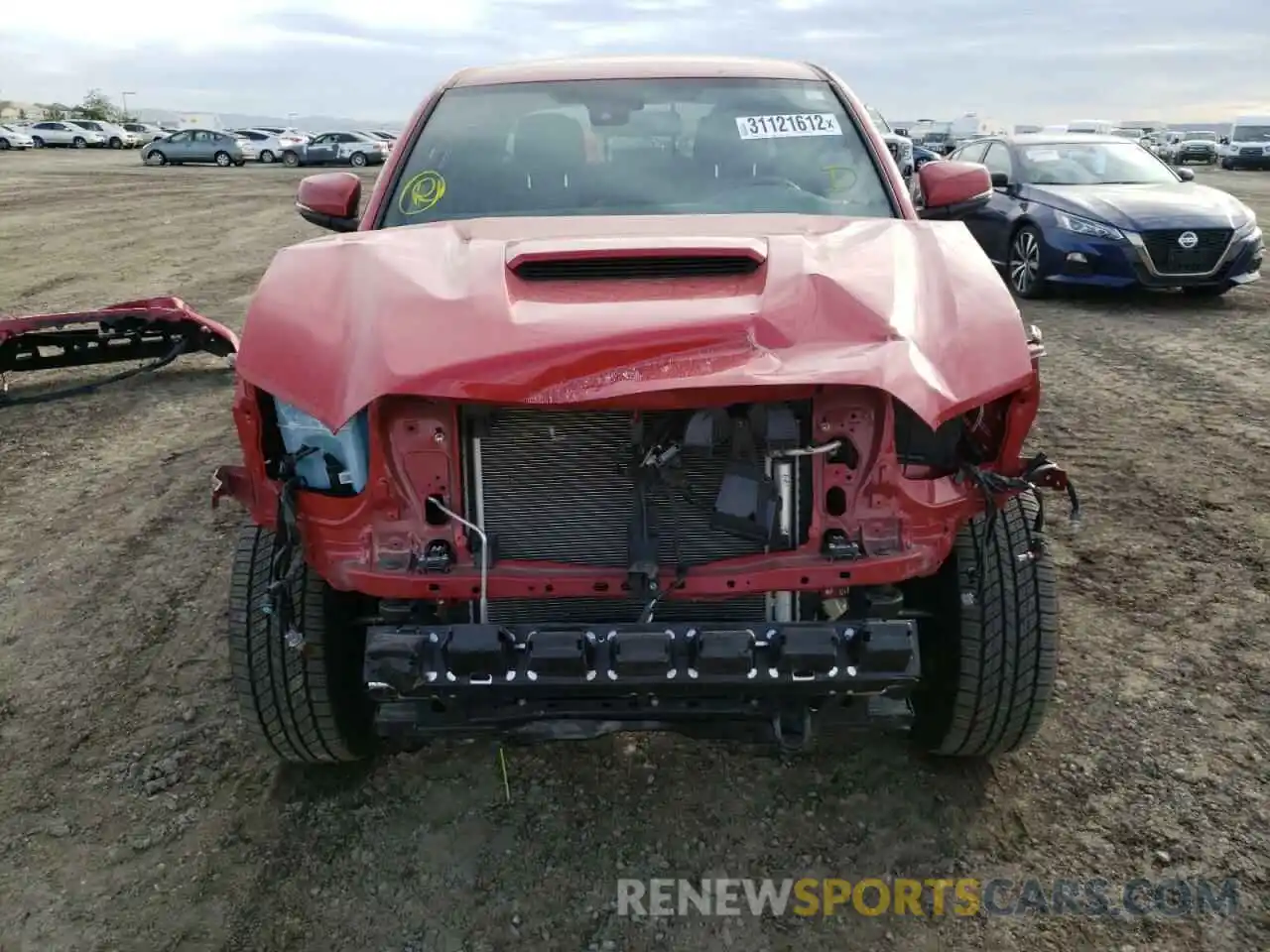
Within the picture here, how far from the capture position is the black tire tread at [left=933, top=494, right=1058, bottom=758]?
2500mm

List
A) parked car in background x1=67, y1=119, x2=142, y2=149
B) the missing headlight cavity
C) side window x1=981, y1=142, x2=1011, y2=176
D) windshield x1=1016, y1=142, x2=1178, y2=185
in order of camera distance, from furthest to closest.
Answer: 1. parked car in background x1=67, y1=119, x2=142, y2=149
2. side window x1=981, y1=142, x2=1011, y2=176
3. windshield x1=1016, y1=142, x2=1178, y2=185
4. the missing headlight cavity

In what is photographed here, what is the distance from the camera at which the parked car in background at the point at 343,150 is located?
120 feet

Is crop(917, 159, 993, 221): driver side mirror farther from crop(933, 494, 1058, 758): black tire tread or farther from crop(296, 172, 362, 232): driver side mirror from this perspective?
crop(296, 172, 362, 232): driver side mirror

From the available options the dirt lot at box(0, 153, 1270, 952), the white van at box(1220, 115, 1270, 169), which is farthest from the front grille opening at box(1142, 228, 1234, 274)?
the white van at box(1220, 115, 1270, 169)

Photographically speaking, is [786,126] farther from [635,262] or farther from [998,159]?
[998,159]

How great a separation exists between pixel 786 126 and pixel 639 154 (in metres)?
0.54

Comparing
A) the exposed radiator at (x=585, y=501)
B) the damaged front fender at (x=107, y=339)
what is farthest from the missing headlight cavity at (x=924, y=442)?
the damaged front fender at (x=107, y=339)

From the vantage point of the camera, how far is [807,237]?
2656 millimetres

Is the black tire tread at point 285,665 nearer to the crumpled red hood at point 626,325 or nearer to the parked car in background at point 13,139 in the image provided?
the crumpled red hood at point 626,325

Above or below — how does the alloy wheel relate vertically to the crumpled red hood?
below

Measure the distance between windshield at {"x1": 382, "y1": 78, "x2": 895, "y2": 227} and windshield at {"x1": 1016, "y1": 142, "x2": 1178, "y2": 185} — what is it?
692 cm

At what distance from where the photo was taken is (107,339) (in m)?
→ 6.93

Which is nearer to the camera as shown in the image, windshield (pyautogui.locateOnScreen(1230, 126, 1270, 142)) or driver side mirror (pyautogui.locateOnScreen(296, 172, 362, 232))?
driver side mirror (pyautogui.locateOnScreen(296, 172, 362, 232))

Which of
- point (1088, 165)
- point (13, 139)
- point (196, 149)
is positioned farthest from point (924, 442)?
point (13, 139)
